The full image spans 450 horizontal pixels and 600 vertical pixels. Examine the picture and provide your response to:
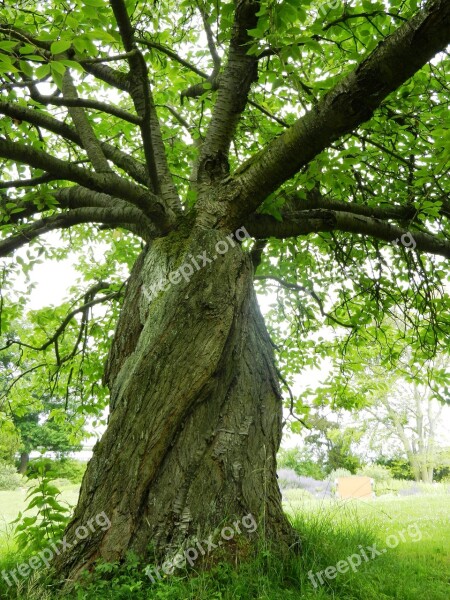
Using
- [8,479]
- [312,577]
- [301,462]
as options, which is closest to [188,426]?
[312,577]

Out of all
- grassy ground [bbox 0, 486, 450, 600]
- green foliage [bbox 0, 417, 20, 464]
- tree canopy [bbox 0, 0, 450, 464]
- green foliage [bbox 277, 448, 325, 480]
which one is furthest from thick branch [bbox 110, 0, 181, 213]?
green foliage [bbox 277, 448, 325, 480]

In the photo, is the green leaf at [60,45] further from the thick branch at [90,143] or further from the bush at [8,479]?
the bush at [8,479]

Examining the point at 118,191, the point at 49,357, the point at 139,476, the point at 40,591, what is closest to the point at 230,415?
the point at 139,476

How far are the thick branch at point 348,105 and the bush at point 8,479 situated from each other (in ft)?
67.5

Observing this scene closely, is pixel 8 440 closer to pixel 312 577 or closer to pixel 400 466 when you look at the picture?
pixel 400 466

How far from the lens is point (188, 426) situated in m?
3.20

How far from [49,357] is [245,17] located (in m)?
6.67

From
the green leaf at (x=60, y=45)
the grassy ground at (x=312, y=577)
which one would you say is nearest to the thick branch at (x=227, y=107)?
the green leaf at (x=60, y=45)

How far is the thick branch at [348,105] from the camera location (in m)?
2.34

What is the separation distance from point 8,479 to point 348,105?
2250 centimetres

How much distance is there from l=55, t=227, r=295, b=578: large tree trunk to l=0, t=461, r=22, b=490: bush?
19.5m

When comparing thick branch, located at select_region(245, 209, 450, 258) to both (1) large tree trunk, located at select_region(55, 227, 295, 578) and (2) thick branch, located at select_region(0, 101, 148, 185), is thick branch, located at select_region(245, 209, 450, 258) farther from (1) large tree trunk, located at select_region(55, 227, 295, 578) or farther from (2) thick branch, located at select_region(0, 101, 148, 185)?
(2) thick branch, located at select_region(0, 101, 148, 185)

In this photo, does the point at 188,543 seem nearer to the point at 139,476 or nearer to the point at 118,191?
the point at 139,476

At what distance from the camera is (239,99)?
13.8ft
